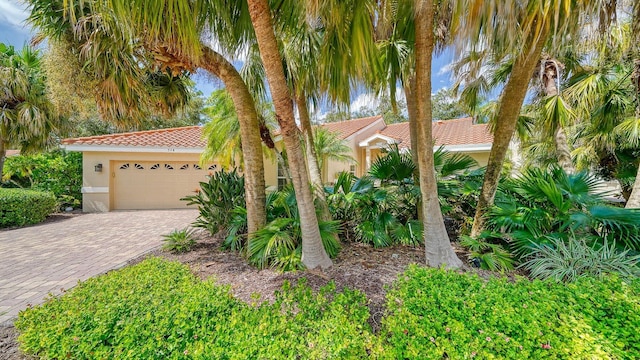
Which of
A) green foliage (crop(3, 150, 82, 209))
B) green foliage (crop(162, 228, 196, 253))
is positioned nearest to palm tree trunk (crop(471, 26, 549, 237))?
green foliage (crop(162, 228, 196, 253))

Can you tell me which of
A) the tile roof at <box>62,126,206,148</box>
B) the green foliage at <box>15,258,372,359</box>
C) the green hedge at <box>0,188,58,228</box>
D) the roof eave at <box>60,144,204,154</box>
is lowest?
the green foliage at <box>15,258,372,359</box>

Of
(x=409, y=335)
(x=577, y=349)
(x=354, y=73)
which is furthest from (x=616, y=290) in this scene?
(x=354, y=73)

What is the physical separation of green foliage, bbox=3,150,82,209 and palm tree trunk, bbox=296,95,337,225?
1264cm

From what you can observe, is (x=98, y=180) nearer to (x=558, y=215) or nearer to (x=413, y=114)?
(x=413, y=114)

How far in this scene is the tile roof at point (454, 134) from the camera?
11977 mm

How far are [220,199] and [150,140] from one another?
9.53 m

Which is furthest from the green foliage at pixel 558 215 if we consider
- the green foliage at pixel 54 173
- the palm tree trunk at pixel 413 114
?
the green foliage at pixel 54 173

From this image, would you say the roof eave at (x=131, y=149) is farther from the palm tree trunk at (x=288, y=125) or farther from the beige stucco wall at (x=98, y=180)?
the palm tree trunk at (x=288, y=125)

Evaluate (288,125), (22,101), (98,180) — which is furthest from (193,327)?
(98,180)

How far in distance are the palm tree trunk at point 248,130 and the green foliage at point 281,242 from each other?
374 mm

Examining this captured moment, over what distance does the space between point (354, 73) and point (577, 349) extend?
371 centimetres

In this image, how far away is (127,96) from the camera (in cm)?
509

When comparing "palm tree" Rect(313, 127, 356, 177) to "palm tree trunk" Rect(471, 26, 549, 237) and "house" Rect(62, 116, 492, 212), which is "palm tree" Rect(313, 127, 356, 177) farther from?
"palm tree trunk" Rect(471, 26, 549, 237)

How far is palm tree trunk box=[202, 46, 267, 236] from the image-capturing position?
15.3 feet
